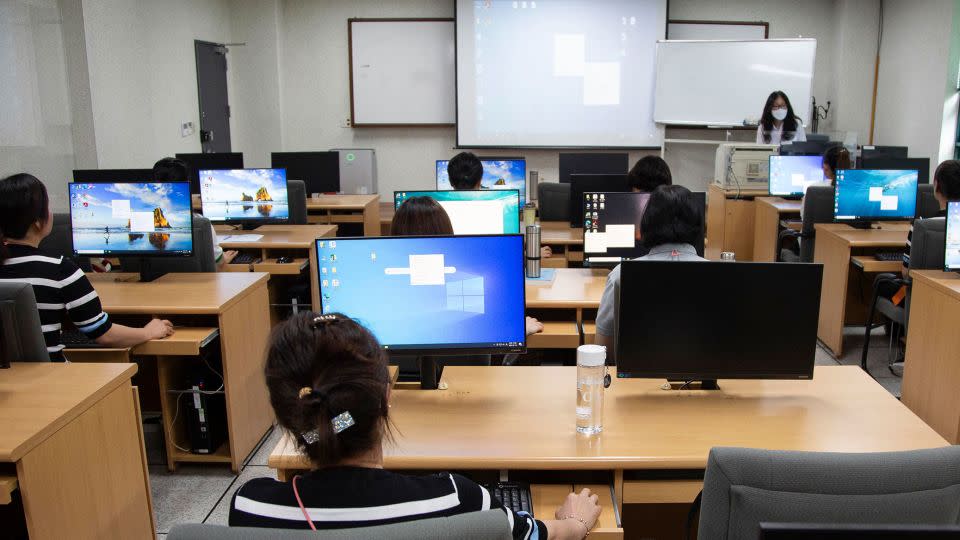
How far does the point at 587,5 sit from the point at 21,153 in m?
5.70

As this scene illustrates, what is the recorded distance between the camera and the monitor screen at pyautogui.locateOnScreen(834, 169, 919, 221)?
5004 millimetres

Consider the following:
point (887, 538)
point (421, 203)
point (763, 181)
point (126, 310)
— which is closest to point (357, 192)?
point (763, 181)

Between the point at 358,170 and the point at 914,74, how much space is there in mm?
5515

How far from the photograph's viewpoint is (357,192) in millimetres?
7629

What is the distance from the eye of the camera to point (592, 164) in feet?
21.1

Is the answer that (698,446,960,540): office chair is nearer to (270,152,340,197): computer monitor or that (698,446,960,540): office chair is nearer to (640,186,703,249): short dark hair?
(640,186,703,249): short dark hair

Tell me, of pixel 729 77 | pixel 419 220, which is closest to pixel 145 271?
pixel 419 220

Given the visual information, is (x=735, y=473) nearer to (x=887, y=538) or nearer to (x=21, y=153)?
(x=887, y=538)

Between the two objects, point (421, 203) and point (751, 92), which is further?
point (751, 92)

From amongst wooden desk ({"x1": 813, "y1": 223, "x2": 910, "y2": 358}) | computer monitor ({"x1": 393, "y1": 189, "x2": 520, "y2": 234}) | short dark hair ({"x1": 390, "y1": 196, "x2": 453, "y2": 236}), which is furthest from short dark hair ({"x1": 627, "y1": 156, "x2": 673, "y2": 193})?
short dark hair ({"x1": 390, "y1": 196, "x2": 453, "y2": 236})

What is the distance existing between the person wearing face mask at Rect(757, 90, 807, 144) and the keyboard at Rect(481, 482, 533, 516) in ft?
19.7

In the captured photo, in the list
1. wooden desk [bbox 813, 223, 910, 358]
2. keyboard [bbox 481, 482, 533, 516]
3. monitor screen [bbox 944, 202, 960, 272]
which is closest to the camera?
keyboard [bbox 481, 482, 533, 516]

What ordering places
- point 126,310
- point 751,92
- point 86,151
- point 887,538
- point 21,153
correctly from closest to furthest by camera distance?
1. point 887,538
2. point 126,310
3. point 21,153
4. point 86,151
5. point 751,92

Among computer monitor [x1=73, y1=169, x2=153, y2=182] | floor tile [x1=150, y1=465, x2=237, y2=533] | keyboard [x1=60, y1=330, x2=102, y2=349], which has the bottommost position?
floor tile [x1=150, y1=465, x2=237, y2=533]
